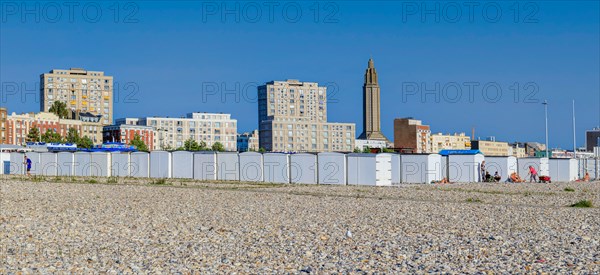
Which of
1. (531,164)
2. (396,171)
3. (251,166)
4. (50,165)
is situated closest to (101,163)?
(50,165)

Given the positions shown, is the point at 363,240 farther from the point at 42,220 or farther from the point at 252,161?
the point at 252,161

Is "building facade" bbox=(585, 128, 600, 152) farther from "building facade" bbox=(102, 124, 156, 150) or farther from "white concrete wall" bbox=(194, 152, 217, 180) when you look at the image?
"white concrete wall" bbox=(194, 152, 217, 180)

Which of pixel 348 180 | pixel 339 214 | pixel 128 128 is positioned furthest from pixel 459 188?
pixel 128 128

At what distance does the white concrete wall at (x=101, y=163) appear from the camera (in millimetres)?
48791

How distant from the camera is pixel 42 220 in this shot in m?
20.3

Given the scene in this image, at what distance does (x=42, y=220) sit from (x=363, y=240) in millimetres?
8682

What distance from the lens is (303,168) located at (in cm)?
4112

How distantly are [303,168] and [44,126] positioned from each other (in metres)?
105

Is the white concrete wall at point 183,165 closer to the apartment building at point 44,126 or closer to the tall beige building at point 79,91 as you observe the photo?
the apartment building at point 44,126

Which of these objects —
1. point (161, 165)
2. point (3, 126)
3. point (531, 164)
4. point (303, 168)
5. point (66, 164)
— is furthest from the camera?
point (3, 126)

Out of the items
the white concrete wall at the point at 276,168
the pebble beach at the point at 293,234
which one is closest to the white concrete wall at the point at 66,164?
the white concrete wall at the point at 276,168

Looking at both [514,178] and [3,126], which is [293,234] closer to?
[514,178]

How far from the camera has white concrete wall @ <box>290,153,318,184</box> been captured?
4081cm

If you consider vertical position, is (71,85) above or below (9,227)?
above
